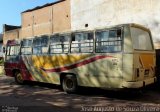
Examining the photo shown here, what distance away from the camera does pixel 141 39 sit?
11820 mm

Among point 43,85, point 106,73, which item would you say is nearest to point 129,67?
point 106,73

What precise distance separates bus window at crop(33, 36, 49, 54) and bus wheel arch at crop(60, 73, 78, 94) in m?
1.83

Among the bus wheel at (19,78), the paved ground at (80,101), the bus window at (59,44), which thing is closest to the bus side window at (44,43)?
the bus window at (59,44)

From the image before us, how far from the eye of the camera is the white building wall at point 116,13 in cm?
1620

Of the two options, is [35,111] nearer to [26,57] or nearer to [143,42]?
[143,42]

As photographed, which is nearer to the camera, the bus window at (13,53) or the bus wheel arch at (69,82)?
the bus wheel arch at (69,82)

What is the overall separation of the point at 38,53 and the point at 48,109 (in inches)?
240

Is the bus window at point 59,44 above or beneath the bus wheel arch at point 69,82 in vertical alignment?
above

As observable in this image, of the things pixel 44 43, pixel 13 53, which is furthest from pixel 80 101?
pixel 13 53

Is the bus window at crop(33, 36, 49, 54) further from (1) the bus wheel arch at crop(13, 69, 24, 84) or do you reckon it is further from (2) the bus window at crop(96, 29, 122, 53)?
(2) the bus window at crop(96, 29, 122, 53)

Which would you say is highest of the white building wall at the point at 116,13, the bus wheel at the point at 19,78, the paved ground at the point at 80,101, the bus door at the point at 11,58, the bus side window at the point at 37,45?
the white building wall at the point at 116,13

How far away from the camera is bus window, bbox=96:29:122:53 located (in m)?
11.2

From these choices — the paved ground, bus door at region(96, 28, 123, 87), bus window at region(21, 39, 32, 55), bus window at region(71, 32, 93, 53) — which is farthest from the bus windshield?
bus window at region(21, 39, 32, 55)

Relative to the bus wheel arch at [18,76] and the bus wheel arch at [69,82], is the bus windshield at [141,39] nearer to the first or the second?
the bus wheel arch at [69,82]
